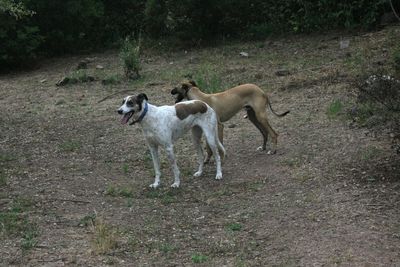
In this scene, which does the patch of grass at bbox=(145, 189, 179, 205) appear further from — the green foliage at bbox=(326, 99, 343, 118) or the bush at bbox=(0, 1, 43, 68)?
the bush at bbox=(0, 1, 43, 68)

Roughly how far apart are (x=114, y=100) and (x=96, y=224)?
267 inches

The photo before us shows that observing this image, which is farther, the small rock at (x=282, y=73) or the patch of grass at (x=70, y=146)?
the small rock at (x=282, y=73)

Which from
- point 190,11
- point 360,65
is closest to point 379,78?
point 360,65

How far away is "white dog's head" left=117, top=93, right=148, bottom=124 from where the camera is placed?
7496 millimetres

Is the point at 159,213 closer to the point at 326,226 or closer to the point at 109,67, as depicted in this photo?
the point at 326,226

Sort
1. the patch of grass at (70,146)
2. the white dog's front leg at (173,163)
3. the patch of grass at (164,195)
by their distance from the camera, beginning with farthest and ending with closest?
1. the patch of grass at (70,146)
2. the white dog's front leg at (173,163)
3. the patch of grass at (164,195)

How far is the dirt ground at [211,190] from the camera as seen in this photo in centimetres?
574

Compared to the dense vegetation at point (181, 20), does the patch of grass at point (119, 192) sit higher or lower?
higher

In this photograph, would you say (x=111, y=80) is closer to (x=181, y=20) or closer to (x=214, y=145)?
(x=181, y=20)

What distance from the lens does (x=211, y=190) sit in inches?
301

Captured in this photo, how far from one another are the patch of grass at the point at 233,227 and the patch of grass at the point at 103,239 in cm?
112

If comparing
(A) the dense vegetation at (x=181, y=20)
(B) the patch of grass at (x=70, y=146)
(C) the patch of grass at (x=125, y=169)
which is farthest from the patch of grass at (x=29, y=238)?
(A) the dense vegetation at (x=181, y=20)

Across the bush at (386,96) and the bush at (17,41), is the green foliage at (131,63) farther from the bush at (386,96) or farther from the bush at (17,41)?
the bush at (386,96)

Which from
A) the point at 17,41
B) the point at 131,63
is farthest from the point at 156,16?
the point at 131,63
